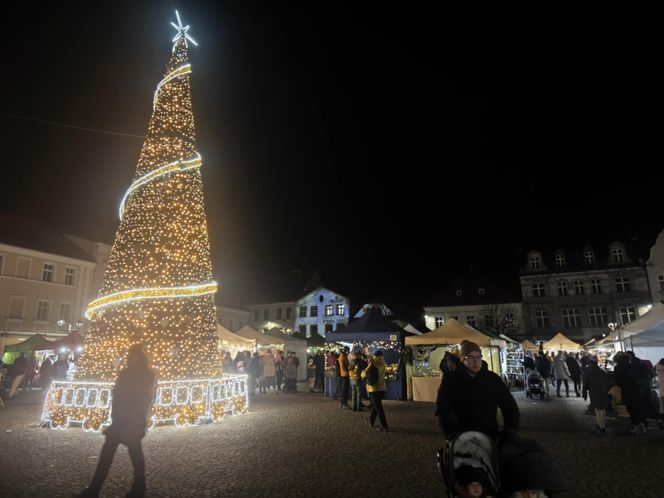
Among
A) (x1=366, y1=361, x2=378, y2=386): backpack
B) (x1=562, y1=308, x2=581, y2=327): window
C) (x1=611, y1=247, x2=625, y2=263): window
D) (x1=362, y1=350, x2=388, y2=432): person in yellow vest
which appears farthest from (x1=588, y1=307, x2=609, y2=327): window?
(x1=366, y1=361, x2=378, y2=386): backpack

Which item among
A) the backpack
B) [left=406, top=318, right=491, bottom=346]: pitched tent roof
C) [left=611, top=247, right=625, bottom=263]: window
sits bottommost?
the backpack

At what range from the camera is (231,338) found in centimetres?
2027

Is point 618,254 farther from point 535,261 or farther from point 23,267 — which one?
point 23,267

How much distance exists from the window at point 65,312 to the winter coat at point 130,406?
108 feet

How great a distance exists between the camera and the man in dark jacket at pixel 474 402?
11.6ft

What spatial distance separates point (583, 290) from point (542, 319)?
4.76 metres

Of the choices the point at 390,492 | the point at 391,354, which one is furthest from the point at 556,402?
the point at 390,492

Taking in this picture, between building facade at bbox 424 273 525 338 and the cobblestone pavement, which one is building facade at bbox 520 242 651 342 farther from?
the cobblestone pavement

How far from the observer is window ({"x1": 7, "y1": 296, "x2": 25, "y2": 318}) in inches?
1144

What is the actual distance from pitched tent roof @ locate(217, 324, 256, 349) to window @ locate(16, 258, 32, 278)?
19.0 metres

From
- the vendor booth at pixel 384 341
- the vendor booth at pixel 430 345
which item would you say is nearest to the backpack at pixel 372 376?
the vendor booth at pixel 430 345

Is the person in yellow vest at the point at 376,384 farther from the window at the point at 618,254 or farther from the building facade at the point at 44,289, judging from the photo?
the window at the point at 618,254

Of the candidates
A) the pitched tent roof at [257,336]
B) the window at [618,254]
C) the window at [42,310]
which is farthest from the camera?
the window at [618,254]

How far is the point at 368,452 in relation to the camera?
7285 mm
